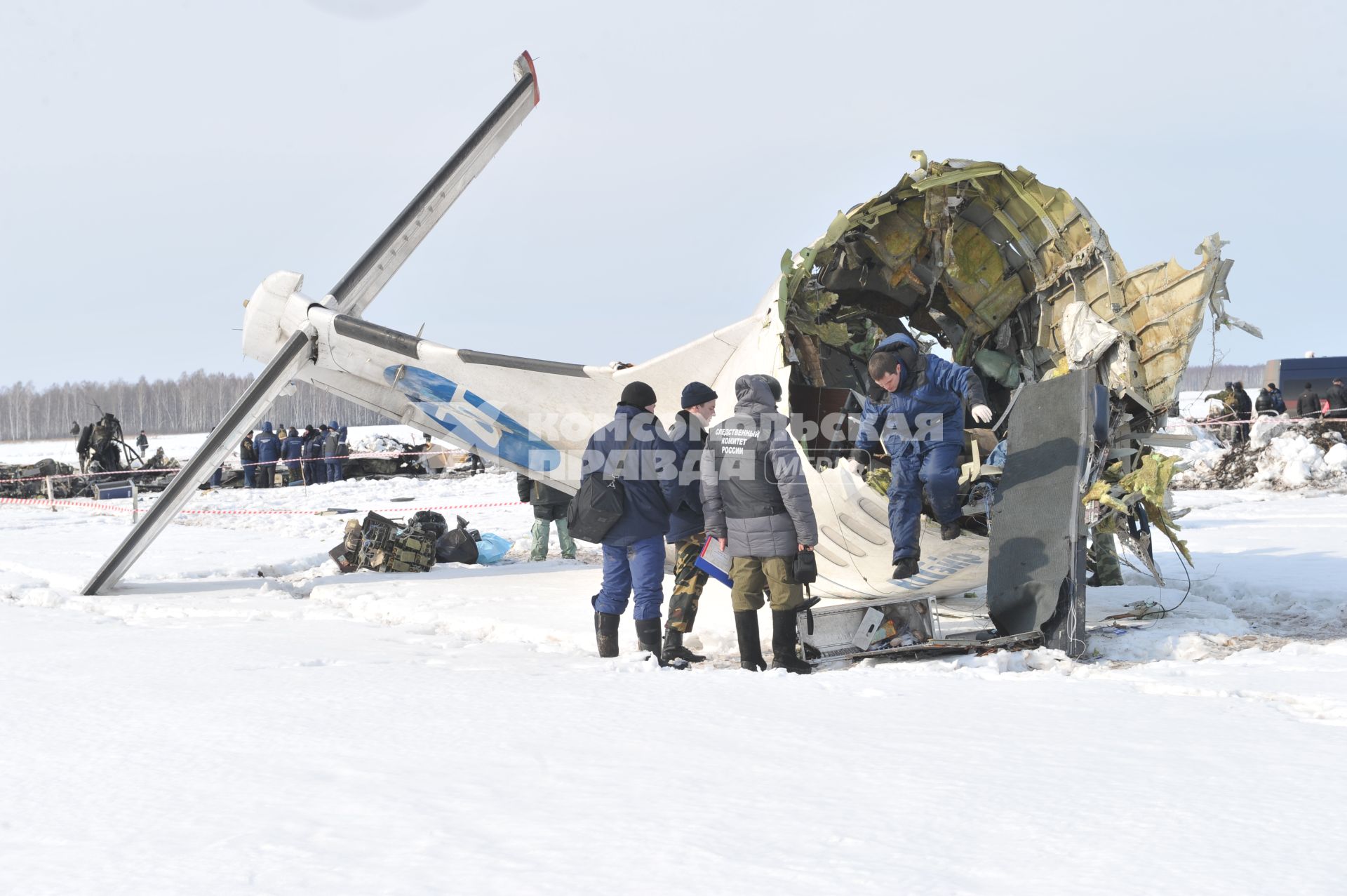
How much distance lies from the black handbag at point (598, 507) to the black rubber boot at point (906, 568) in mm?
1674

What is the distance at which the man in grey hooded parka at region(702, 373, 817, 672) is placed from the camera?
16.6 ft

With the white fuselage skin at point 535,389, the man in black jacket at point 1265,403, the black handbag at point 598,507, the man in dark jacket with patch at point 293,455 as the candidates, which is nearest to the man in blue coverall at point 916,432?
the white fuselage skin at point 535,389

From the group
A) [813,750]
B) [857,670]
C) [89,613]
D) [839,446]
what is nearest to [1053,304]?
[839,446]

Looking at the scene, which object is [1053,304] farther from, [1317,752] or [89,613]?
[89,613]

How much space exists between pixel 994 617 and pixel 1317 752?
2821 mm

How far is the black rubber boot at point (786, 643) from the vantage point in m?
5.13

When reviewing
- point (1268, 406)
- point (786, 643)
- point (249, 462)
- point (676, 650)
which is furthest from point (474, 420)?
point (1268, 406)

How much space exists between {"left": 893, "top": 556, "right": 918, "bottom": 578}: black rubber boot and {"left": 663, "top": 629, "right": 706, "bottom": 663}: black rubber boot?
1.25m

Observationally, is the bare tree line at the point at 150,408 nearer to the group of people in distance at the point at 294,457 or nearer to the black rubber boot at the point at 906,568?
the group of people in distance at the point at 294,457

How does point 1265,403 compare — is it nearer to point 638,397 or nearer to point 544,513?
point 544,513

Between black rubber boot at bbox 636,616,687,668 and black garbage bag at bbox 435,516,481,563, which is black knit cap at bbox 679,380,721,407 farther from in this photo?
black garbage bag at bbox 435,516,481,563

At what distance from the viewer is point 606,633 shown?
5488 mm

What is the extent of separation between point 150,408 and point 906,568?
10259cm

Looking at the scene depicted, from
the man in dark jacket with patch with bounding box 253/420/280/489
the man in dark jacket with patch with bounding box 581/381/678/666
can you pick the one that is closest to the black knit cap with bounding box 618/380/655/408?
the man in dark jacket with patch with bounding box 581/381/678/666
